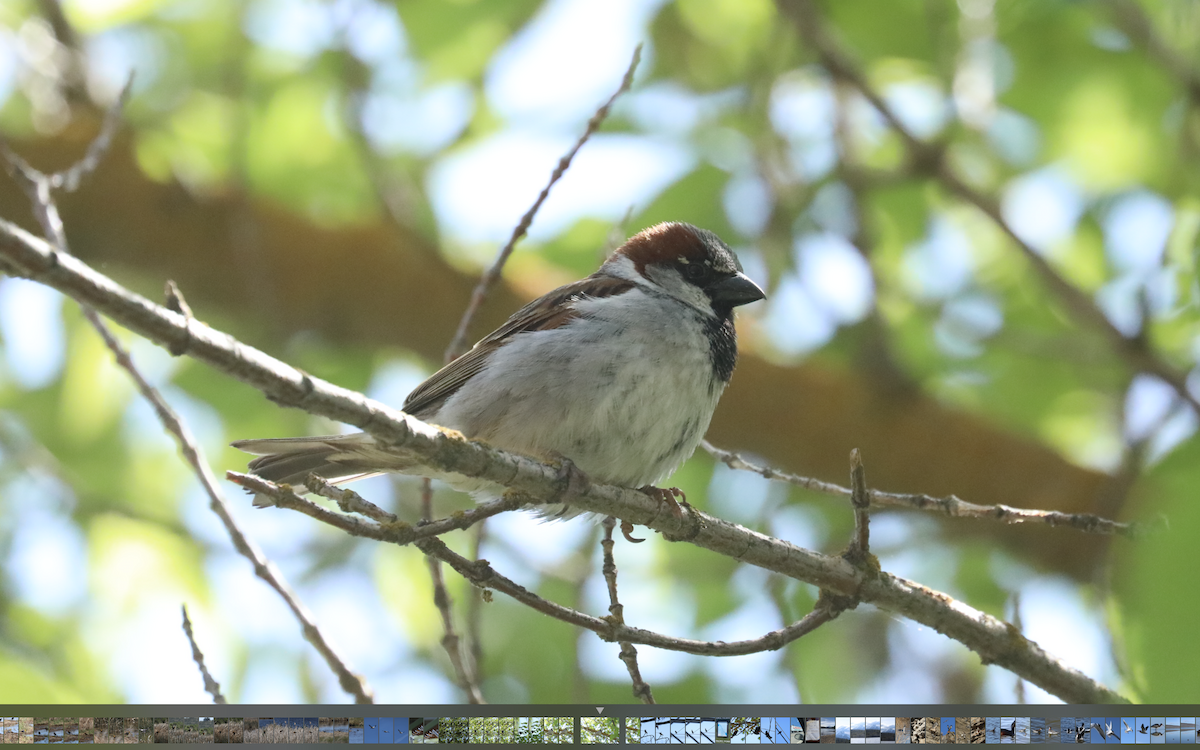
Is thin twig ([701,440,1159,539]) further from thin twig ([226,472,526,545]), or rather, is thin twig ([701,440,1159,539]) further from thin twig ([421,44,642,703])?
thin twig ([421,44,642,703])

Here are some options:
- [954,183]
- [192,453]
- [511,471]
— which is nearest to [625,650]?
[511,471]

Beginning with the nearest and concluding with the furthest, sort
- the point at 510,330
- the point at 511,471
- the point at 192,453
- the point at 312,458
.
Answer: the point at 511,471
the point at 192,453
the point at 312,458
the point at 510,330

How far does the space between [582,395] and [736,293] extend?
94cm

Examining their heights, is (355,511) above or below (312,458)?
below

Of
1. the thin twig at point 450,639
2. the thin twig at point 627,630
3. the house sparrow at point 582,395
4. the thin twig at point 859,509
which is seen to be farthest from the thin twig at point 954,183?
the thin twig at point 450,639

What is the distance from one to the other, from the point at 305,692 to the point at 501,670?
3.85 feet

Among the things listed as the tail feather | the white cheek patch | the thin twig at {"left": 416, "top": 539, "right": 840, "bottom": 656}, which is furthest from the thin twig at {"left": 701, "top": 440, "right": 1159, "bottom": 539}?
the tail feather

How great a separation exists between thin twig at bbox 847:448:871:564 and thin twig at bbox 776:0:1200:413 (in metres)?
1.83

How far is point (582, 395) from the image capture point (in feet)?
9.77

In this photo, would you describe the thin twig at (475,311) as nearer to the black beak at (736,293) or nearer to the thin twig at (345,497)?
the thin twig at (345,497)

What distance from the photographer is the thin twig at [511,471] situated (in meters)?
1.33

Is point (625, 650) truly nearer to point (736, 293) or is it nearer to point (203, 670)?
point (203, 670)

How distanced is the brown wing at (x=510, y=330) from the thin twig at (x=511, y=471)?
3.14 feet

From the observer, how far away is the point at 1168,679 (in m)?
1.20
